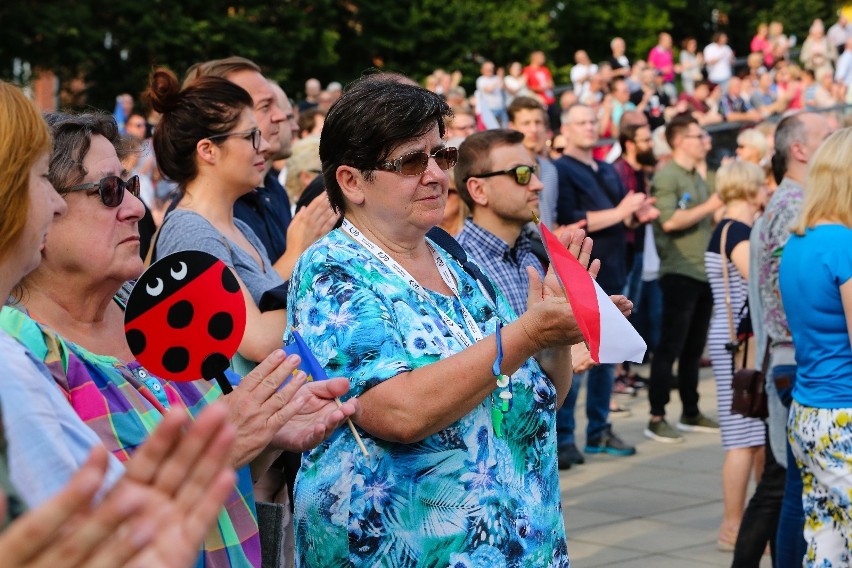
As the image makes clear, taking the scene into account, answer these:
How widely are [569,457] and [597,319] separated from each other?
595cm

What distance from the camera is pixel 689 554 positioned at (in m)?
6.60

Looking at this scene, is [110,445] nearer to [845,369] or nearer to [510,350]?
[510,350]

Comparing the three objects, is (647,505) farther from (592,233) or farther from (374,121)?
(374,121)

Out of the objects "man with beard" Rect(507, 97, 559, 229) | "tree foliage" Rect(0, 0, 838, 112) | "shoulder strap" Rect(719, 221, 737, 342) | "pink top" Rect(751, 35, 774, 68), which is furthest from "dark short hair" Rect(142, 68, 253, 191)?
"pink top" Rect(751, 35, 774, 68)

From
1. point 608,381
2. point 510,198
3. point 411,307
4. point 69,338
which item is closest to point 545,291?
point 411,307

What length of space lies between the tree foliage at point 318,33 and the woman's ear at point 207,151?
2692 cm

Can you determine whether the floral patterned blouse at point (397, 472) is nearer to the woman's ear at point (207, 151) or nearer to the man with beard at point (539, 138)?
the woman's ear at point (207, 151)

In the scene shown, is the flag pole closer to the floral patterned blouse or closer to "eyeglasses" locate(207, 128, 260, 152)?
the floral patterned blouse

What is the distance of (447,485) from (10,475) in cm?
147

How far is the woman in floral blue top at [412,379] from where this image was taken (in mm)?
2943

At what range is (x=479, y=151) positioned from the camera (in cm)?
586

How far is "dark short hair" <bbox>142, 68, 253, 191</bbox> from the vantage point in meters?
4.45

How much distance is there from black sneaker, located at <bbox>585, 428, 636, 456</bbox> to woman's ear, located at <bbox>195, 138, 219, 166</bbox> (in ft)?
17.4

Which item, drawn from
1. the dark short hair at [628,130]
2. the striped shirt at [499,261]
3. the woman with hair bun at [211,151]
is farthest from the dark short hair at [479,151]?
the dark short hair at [628,130]
